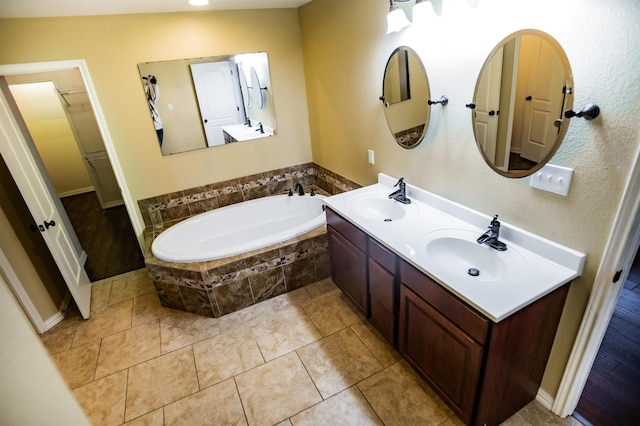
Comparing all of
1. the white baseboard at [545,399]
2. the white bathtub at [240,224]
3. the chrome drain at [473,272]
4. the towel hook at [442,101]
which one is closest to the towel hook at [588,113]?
the towel hook at [442,101]

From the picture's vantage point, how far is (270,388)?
1.99 m

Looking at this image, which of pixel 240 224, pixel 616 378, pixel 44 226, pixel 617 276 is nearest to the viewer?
pixel 617 276

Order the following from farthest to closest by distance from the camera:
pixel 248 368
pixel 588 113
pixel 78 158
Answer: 1. pixel 78 158
2. pixel 248 368
3. pixel 588 113

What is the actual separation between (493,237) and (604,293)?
477 millimetres

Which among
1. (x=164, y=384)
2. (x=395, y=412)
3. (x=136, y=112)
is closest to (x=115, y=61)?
(x=136, y=112)

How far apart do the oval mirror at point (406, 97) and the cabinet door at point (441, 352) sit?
1.06 m

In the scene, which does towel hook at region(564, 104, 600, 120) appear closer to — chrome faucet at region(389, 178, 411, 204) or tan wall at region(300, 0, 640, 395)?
tan wall at region(300, 0, 640, 395)

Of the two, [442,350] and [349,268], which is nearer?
[442,350]

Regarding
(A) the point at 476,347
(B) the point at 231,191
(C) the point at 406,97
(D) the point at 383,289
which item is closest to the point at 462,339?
(A) the point at 476,347

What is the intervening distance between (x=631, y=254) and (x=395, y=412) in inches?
52.7

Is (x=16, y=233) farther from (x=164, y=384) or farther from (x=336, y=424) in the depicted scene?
(x=336, y=424)

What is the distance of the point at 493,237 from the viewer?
1.66 meters

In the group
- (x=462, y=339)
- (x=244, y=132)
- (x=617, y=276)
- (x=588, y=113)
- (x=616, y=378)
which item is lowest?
(x=616, y=378)

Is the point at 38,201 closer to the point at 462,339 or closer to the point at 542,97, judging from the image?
the point at 462,339
